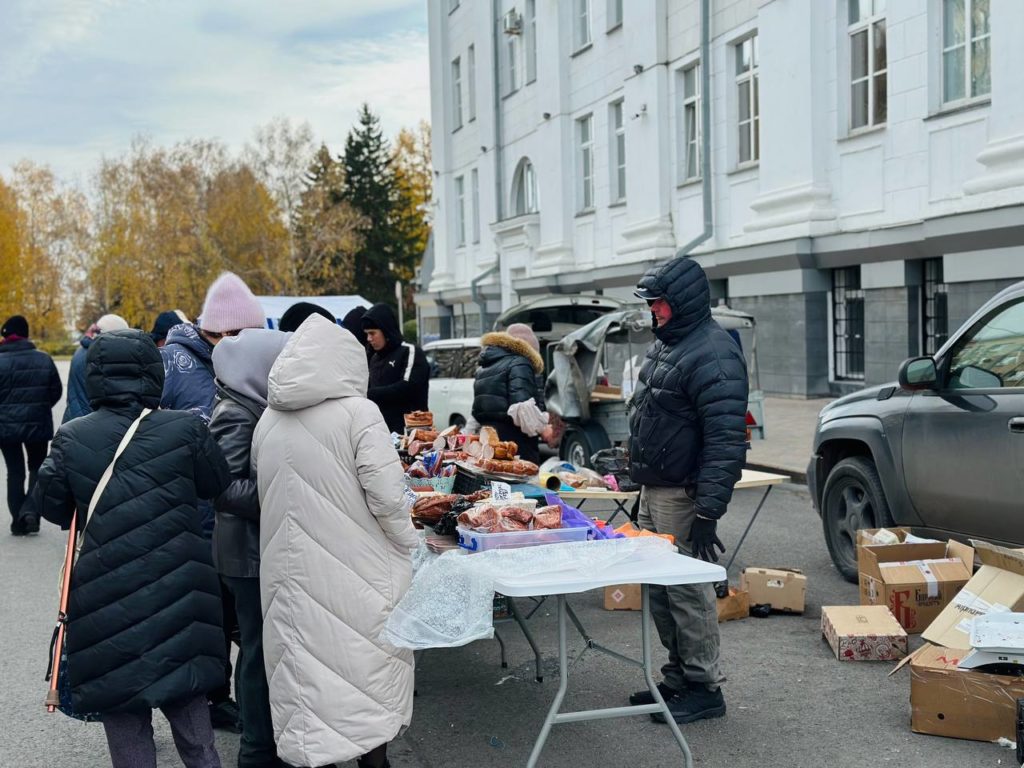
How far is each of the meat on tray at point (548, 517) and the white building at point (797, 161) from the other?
35.1 feet

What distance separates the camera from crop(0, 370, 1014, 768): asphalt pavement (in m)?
4.51

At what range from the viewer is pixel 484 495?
534 cm

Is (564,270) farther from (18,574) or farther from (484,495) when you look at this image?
(484,495)

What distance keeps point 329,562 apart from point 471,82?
3316cm

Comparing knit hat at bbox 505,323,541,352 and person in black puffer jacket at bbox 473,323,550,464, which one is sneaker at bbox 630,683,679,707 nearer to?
person in black puffer jacket at bbox 473,323,550,464

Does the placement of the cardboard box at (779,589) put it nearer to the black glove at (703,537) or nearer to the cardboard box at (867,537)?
the cardboard box at (867,537)

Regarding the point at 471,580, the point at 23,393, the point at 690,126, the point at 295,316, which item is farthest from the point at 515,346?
the point at 690,126

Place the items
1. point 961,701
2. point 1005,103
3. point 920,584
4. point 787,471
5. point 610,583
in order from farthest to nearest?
point 1005,103, point 787,471, point 920,584, point 961,701, point 610,583

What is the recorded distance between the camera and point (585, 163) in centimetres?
2733

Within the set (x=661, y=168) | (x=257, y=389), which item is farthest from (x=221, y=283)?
(x=661, y=168)

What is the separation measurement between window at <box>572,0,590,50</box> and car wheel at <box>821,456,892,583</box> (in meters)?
21.2

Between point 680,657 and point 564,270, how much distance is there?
2270 cm

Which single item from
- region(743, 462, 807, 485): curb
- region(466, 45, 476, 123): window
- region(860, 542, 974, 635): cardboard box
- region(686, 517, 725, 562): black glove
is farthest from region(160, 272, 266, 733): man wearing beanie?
region(466, 45, 476, 123): window

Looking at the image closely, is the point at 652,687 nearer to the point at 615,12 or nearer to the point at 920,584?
the point at 920,584
